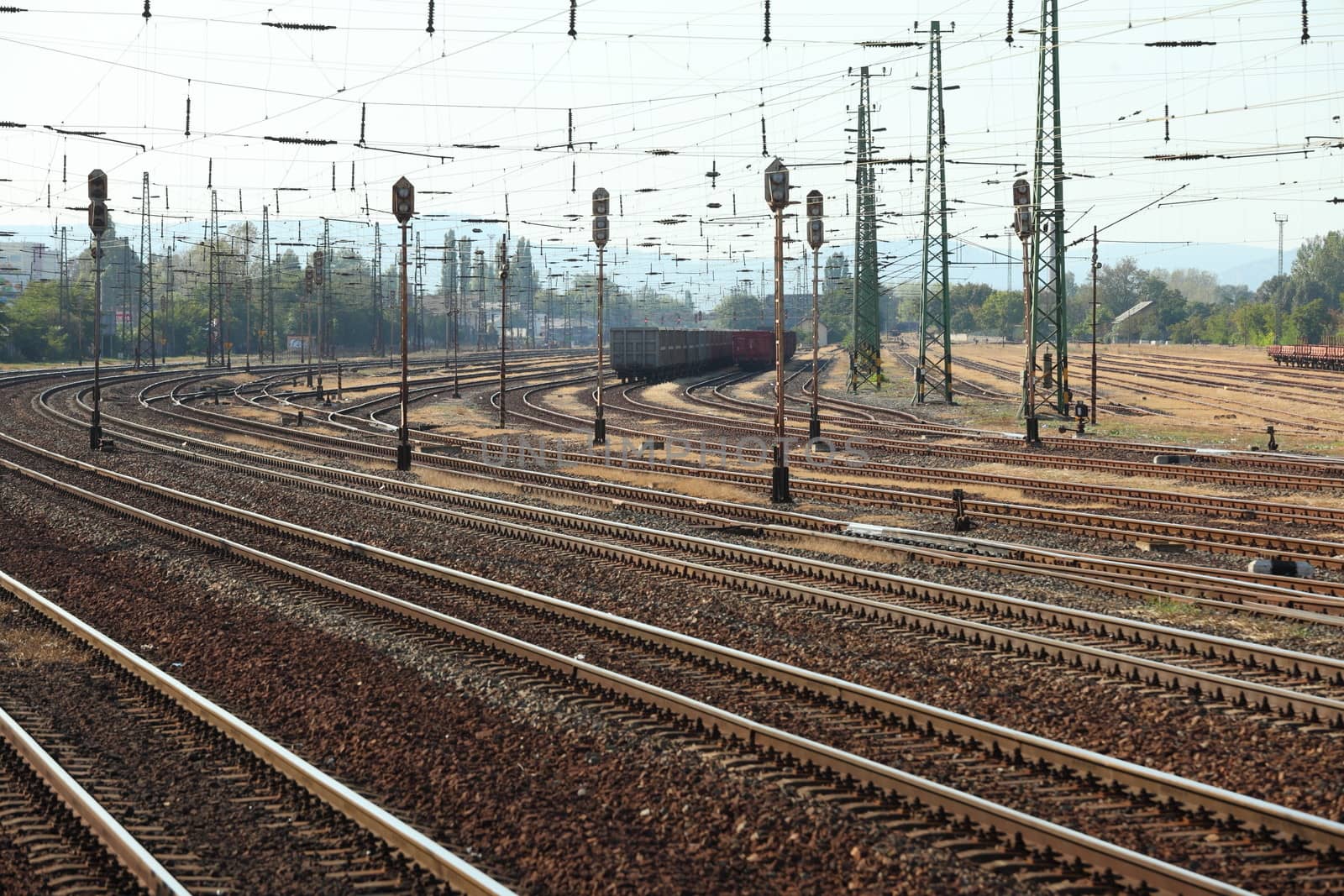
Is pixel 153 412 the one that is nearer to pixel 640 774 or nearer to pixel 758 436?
pixel 758 436

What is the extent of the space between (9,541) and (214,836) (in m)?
13.8

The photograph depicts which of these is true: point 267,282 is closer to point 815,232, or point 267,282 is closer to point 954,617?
point 815,232

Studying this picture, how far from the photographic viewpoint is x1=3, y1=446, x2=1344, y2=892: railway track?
780 cm

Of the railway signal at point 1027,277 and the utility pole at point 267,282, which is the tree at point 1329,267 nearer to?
the utility pole at point 267,282

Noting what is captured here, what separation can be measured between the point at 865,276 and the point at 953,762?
50939mm

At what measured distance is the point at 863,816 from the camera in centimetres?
855

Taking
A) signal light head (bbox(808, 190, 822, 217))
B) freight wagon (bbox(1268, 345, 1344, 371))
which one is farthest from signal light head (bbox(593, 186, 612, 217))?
freight wagon (bbox(1268, 345, 1344, 371))

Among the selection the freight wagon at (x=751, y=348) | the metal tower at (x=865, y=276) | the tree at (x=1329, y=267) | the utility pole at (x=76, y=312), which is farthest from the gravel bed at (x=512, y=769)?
the tree at (x=1329, y=267)

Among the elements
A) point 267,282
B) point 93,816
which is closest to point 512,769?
point 93,816

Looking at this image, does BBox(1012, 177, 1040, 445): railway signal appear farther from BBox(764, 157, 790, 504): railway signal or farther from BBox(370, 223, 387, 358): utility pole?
BBox(370, 223, 387, 358): utility pole

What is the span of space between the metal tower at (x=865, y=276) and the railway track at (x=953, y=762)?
138 ft

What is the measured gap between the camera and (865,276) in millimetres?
58938

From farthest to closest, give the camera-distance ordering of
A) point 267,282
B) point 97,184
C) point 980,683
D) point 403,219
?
point 267,282 → point 97,184 → point 403,219 → point 980,683

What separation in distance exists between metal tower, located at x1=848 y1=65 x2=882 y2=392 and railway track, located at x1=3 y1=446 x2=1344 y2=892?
42.1 meters
